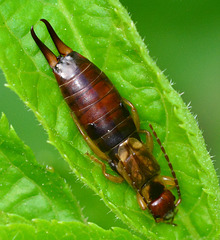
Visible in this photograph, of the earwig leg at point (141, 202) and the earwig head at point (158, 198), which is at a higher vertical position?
the earwig leg at point (141, 202)

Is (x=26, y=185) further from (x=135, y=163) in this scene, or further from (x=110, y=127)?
(x=135, y=163)

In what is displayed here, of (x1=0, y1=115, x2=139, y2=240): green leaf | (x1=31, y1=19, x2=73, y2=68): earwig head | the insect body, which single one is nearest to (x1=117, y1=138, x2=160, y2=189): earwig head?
the insect body

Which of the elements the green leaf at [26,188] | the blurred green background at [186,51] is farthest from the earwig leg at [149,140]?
the blurred green background at [186,51]

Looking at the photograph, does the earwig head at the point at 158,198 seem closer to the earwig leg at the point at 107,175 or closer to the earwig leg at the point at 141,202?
the earwig leg at the point at 141,202

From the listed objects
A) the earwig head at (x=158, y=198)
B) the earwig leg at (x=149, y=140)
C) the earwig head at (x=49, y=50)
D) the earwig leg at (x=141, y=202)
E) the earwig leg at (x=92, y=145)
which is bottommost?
the earwig head at (x=158, y=198)

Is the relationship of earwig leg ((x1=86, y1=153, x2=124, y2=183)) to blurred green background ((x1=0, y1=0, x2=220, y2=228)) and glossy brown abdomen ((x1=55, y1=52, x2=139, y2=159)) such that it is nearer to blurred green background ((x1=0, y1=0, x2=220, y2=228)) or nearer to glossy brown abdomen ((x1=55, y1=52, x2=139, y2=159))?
glossy brown abdomen ((x1=55, y1=52, x2=139, y2=159))

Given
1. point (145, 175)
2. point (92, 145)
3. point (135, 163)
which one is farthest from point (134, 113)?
point (145, 175)
